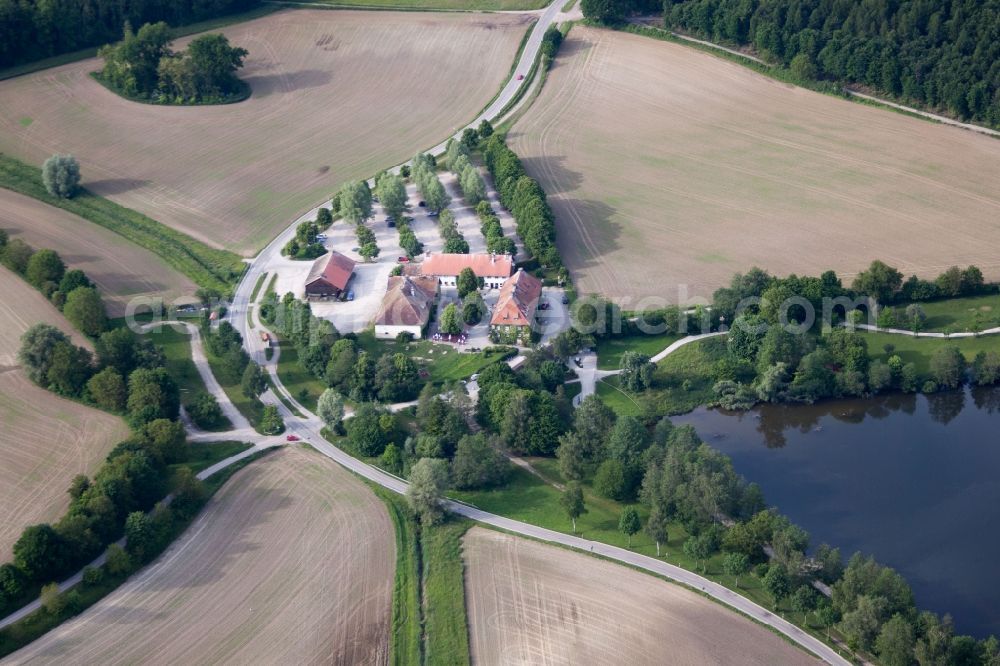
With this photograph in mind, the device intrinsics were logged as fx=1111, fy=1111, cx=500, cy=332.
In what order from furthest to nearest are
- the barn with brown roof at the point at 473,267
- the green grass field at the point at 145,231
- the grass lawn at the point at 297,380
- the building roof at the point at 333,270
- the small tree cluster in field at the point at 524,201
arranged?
the green grass field at the point at 145,231, the small tree cluster in field at the point at 524,201, the barn with brown roof at the point at 473,267, the building roof at the point at 333,270, the grass lawn at the point at 297,380

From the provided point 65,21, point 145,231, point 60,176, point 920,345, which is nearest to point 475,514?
point 920,345

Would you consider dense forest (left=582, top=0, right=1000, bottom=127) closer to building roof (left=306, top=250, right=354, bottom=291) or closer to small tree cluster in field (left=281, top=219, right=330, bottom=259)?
small tree cluster in field (left=281, top=219, right=330, bottom=259)

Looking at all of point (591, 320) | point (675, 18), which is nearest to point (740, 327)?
point (591, 320)

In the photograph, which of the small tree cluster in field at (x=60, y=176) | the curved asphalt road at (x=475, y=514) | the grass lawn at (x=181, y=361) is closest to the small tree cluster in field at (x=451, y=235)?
the curved asphalt road at (x=475, y=514)

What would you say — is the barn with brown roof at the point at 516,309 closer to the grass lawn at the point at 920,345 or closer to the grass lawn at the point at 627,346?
the grass lawn at the point at 627,346

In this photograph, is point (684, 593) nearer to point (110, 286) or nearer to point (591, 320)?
point (591, 320)

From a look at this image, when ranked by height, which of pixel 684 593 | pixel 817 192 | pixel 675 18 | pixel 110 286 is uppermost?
pixel 675 18
